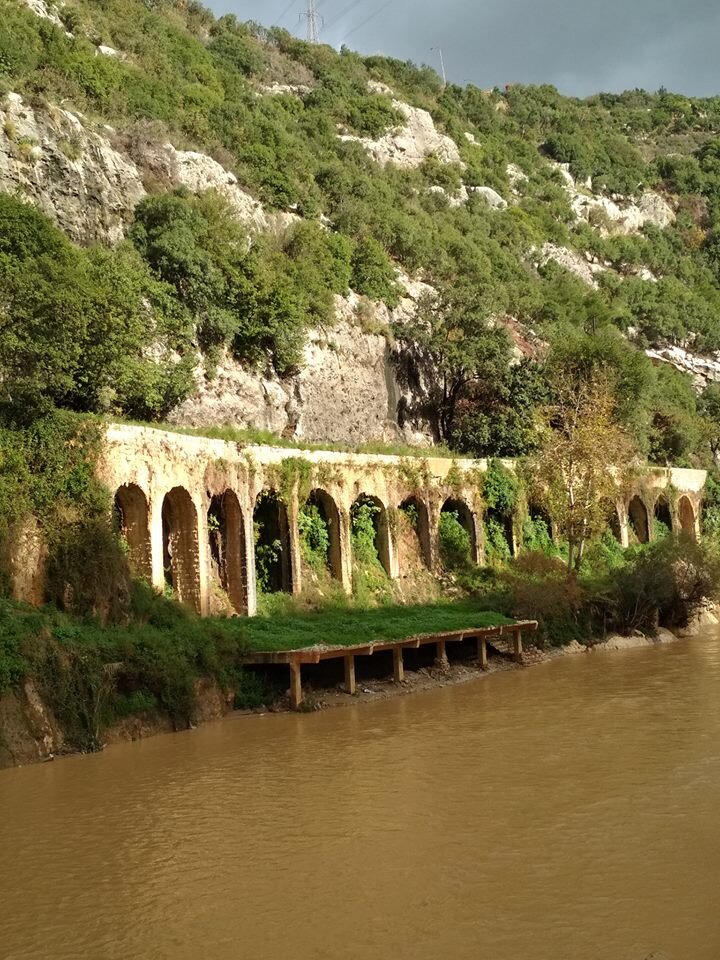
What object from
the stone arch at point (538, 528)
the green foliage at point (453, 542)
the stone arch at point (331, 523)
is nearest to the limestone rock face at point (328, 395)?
the stone arch at point (331, 523)

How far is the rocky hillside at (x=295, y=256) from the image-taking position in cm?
3062

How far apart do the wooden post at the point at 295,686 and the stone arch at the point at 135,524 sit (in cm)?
429

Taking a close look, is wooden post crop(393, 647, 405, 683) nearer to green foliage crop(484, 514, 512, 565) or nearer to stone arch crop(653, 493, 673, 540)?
green foliage crop(484, 514, 512, 565)

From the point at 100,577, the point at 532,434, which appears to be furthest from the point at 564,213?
the point at 100,577

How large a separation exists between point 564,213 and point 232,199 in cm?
4159

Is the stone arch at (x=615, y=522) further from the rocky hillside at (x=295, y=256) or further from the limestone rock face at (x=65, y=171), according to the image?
the limestone rock face at (x=65, y=171)

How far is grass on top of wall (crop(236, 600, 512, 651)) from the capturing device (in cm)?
1947

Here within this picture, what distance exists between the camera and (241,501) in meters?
24.4

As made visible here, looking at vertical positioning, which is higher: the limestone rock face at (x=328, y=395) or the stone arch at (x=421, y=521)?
the limestone rock face at (x=328, y=395)

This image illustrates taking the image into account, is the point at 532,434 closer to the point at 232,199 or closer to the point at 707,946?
the point at 232,199

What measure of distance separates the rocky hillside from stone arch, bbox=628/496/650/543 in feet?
15.1

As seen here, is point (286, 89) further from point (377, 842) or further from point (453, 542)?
point (377, 842)

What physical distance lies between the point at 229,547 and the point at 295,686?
6.57 metres

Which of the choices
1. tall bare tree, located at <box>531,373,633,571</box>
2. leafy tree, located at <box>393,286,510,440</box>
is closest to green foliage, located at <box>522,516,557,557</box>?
tall bare tree, located at <box>531,373,633,571</box>
